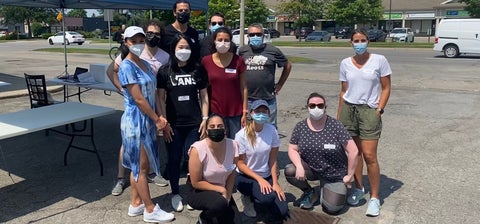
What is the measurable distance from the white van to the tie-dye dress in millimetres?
20180

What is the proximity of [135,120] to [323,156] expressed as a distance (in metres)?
1.72

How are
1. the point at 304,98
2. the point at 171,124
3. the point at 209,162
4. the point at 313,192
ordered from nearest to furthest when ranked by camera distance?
the point at 209,162
the point at 171,124
the point at 313,192
the point at 304,98

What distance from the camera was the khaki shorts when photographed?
3.97 meters

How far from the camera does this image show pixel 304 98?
1016 cm

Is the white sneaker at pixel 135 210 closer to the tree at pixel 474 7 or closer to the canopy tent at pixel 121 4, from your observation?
the canopy tent at pixel 121 4

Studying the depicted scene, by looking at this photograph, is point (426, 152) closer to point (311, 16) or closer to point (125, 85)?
point (125, 85)

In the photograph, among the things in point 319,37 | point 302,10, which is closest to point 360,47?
point 319,37

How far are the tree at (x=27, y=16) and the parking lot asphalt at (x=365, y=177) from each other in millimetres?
61421

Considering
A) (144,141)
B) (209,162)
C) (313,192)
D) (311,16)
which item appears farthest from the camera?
(311,16)

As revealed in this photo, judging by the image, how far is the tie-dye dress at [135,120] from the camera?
11.7ft

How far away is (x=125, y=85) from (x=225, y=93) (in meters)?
0.98

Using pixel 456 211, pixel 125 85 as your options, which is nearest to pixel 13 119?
pixel 125 85

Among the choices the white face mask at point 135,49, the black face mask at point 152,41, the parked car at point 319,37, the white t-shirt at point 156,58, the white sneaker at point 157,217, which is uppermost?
the parked car at point 319,37

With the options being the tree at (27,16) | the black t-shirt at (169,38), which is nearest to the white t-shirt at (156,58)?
the black t-shirt at (169,38)
